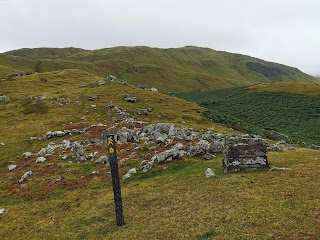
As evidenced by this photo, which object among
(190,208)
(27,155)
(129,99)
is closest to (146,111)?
(129,99)

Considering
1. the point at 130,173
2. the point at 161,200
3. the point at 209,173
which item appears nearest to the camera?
the point at 161,200

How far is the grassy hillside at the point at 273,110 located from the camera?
84.1 meters

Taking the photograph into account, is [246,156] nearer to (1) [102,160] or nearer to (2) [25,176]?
(1) [102,160]

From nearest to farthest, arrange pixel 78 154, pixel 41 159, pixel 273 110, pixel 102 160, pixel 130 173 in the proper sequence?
1. pixel 130 173
2. pixel 102 160
3. pixel 78 154
4. pixel 41 159
5. pixel 273 110

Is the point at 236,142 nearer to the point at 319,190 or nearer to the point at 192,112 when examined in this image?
the point at 319,190

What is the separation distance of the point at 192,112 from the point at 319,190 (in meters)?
71.7

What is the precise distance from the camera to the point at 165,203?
85.8 ft

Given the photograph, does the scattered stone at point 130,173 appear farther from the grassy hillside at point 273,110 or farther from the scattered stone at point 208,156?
the grassy hillside at point 273,110

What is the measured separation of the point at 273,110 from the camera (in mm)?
113500

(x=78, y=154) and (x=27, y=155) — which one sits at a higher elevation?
(x=78, y=154)

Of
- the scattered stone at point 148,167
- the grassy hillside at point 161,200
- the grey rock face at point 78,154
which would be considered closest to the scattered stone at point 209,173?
the grassy hillside at point 161,200

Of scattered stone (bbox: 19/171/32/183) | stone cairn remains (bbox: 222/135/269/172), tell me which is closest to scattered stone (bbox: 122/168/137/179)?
stone cairn remains (bbox: 222/135/269/172)

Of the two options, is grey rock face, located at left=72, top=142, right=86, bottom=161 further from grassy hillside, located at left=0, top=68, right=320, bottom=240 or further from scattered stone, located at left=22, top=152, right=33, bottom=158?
scattered stone, located at left=22, top=152, right=33, bottom=158

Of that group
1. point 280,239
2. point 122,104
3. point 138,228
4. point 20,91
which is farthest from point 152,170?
point 20,91
